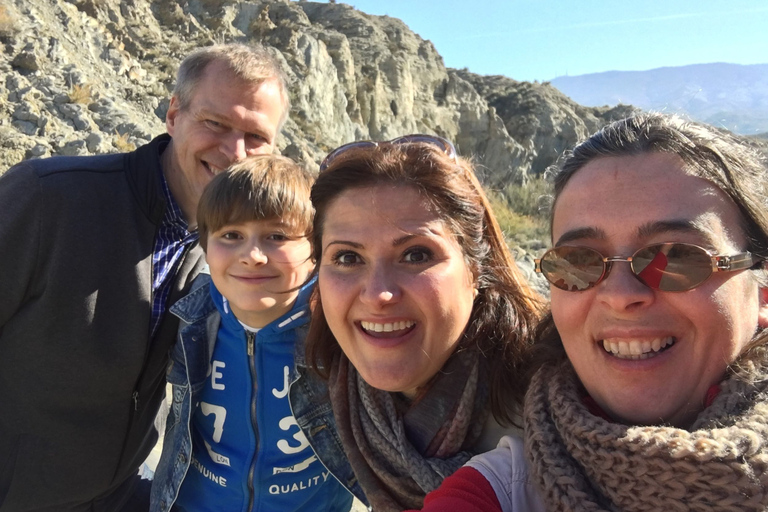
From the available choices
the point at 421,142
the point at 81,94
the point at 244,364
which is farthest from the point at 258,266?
the point at 81,94

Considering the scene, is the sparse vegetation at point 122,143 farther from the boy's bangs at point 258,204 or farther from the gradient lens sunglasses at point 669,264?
the gradient lens sunglasses at point 669,264

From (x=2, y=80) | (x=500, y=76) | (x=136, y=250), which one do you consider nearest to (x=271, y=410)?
(x=136, y=250)

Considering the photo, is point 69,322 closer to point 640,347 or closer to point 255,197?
point 255,197

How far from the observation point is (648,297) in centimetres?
126

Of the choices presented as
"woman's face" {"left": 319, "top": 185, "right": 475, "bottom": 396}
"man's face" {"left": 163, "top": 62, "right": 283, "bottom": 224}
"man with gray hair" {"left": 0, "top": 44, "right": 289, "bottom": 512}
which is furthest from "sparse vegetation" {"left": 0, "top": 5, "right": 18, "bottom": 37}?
"woman's face" {"left": 319, "top": 185, "right": 475, "bottom": 396}

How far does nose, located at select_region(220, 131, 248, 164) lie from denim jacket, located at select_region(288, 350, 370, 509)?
1108mm

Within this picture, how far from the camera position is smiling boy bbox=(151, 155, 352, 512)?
2242 millimetres

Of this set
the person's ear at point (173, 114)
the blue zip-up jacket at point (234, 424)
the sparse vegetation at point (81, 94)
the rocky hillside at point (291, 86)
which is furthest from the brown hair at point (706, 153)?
the sparse vegetation at point (81, 94)

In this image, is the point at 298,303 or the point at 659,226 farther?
the point at 298,303

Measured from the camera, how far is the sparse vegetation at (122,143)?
8.96 m

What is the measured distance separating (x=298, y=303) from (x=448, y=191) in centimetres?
103

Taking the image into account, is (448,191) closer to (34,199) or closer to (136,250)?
(136,250)

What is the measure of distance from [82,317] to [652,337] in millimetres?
2303

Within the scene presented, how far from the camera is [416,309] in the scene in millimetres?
1706
